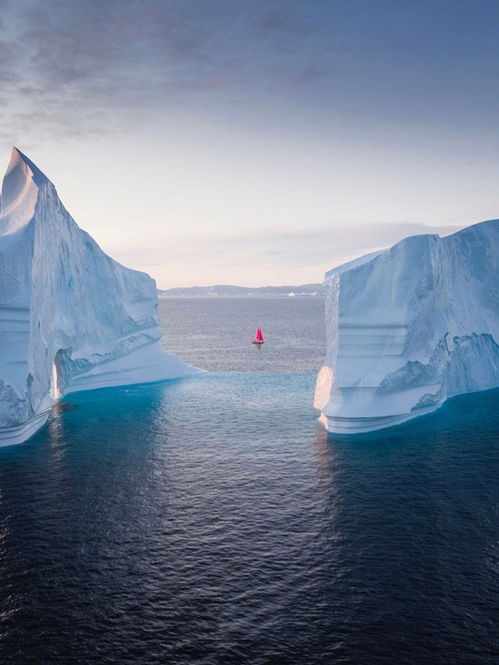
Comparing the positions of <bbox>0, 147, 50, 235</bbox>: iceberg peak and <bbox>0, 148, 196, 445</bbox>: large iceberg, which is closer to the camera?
<bbox>0, 148, 196, 445</bbox>: large iceberg

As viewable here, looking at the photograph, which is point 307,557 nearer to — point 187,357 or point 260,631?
point 260,631

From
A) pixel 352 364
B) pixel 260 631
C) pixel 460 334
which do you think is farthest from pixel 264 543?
pixel 460 334

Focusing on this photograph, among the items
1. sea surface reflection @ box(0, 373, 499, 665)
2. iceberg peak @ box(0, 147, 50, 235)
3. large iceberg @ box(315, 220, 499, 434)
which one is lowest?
sea surface reflection @ box(0, 373, 499, 665)

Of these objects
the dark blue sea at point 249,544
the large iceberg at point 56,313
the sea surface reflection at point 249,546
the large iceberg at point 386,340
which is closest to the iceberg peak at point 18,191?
the large iceberg at point 56,313

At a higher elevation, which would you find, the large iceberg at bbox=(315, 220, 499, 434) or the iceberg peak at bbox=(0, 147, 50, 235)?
the iceberg peak at bbox=(0, 147, 50, 235)

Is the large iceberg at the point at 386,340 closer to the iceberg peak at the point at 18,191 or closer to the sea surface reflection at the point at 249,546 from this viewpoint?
the sea surface reflection at the point at 249,546

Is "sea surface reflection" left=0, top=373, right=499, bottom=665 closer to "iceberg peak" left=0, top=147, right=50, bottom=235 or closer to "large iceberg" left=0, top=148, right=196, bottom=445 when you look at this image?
"large iceberg" left=0, top=148, right=196, bottom=445

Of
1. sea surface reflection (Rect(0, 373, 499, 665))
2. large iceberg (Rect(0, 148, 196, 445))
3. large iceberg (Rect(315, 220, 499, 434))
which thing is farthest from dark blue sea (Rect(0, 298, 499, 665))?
large iceberg (Rect(0, 148, 196, 445))

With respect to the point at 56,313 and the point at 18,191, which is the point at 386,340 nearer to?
the point at 56,313
